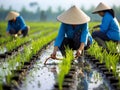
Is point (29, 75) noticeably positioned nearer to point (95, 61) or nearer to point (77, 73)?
point (77, 73)

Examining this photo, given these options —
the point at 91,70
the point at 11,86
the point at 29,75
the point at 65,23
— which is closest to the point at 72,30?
the point at 65,23

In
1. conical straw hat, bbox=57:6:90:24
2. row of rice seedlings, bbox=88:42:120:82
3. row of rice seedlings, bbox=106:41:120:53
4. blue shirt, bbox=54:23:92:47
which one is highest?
conical straw hat, bbox=57:6:90:24

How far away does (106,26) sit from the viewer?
632 cm

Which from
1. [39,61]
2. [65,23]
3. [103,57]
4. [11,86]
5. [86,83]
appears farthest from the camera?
[39,61]

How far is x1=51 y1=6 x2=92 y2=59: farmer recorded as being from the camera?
16.2ft

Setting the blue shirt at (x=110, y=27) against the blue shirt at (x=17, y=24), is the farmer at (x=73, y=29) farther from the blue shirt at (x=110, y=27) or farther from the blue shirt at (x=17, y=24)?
the blue shirt at (x=17, y=24)

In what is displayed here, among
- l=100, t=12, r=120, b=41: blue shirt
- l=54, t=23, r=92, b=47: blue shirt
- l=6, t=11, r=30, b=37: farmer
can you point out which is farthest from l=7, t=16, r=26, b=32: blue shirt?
l=54, t=23, r=92, b=47: blue shirt

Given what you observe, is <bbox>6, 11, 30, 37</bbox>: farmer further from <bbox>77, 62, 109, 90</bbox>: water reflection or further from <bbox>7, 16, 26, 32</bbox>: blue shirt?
<bbox>77, 62, 109, 90</bbox>: water reflection

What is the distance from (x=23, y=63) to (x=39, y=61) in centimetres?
100

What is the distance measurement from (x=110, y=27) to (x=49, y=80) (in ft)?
8.40

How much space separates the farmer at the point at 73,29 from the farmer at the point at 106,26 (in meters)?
1.11

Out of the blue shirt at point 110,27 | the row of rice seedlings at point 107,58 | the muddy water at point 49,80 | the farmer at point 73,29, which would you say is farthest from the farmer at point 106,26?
the muddy water at point 49,80

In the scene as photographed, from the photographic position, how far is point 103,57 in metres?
5.48

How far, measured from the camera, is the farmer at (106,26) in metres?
6.27
